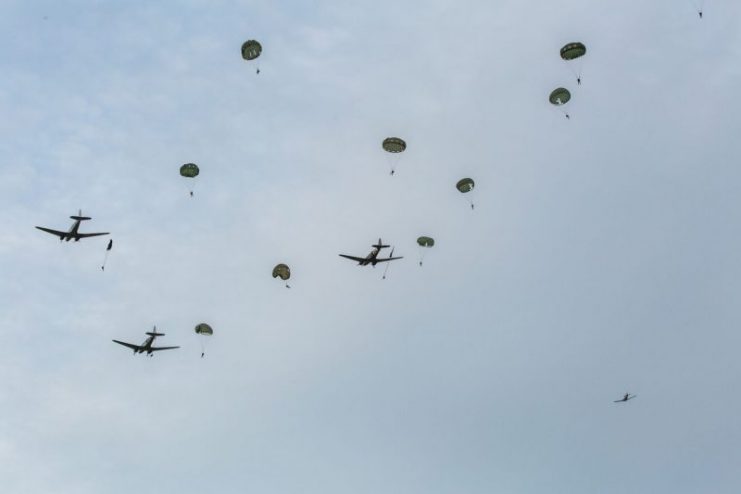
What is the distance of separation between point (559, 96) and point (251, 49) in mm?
29666

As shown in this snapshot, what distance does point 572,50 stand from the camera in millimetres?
69562

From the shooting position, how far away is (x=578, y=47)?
6950cm

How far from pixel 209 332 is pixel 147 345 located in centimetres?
966

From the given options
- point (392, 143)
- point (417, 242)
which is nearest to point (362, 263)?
point (417, 242)

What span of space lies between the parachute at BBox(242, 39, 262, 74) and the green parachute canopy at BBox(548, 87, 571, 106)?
28.3 metres

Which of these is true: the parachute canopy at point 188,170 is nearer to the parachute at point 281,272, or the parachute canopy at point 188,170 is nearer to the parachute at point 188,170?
the parachute at point 188,170

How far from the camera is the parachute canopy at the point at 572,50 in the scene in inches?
2734

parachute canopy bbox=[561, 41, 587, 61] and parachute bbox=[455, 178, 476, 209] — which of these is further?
parachute bbox=[455, 178, 476, 209]

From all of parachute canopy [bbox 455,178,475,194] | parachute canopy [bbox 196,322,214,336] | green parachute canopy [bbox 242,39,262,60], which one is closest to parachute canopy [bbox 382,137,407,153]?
parachute canopy [bbox 455,178,475,194]

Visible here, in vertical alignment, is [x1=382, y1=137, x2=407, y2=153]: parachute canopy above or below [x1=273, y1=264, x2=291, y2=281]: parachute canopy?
above

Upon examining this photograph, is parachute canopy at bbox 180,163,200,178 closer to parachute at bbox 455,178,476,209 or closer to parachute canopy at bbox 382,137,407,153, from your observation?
parachute canopy at bbox 382,137,407,153

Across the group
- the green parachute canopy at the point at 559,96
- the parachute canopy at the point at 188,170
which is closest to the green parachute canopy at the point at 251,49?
the parachute canopy at the point at 188,170

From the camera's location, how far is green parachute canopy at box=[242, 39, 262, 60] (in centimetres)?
7194

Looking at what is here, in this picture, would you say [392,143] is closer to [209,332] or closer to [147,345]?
[209,332]
